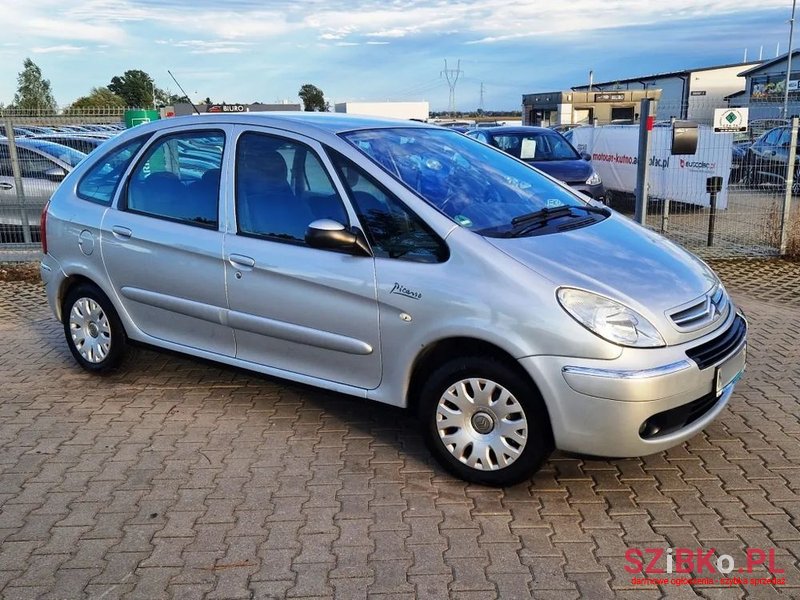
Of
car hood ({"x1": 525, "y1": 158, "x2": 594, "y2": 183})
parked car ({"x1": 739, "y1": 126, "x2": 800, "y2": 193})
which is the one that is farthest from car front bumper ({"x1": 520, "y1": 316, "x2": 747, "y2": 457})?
car hood ({"x1": 525, "y1": 158, "x2": 594, "y2": 183})

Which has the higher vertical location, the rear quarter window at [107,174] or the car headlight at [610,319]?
the rear quarter window at [107,174]

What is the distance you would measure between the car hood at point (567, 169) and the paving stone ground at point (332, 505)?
7.79m

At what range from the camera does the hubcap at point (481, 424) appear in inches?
136

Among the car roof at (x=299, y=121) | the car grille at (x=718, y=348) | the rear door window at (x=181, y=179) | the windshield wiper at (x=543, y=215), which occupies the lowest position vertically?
the car grille at (x=718, y=348)

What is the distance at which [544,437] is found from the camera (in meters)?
3.43

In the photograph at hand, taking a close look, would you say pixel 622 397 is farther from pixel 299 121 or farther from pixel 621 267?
pixel 299 121

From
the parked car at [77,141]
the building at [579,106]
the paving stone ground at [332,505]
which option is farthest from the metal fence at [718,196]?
the building at [579,106]

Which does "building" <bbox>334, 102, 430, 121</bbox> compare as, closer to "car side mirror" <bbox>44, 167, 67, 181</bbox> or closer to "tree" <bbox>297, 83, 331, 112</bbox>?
"tree" <bbox>297, 83, 331, 112</bbox>

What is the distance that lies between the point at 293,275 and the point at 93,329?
2.09 m

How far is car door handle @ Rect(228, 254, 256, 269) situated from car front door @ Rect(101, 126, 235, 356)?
100 mm

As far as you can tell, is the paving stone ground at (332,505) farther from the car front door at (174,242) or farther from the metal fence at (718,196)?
the metal fence at (718,196)

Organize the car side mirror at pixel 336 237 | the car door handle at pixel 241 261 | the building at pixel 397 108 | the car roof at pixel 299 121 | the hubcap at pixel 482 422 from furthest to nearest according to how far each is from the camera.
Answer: the building at pixel 397 108 → the car roof at pixel 299 121 → the car door handle at pixel 241 261 → the car side mirror at pixel 336 237 → the hubcap at pixel 482 422

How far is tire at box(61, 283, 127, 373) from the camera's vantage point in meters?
5.07

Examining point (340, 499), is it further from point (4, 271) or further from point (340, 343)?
point (4, 271)
